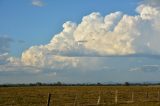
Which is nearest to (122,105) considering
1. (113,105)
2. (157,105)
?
(113,105)

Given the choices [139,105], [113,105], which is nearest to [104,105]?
[113,105]

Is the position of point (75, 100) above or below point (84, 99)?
below

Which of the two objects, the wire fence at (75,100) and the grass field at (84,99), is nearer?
the wire fence at (75,100)

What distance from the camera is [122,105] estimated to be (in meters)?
40.4

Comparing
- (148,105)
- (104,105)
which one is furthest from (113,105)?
(148,105)

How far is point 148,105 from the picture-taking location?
4059 centimetres

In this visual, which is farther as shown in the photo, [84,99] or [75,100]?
[84,99]

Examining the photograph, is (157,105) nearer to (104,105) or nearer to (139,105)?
(139,105)

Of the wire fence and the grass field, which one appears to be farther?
the grass field

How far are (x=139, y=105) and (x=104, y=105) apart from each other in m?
3.50

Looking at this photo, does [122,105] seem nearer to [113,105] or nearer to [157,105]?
[113,105]

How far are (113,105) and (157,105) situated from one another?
14.4 feet

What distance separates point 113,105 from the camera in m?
40.2

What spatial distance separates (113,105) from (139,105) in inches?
102
